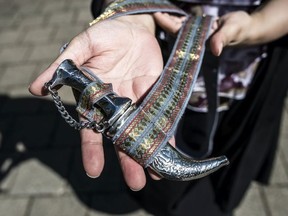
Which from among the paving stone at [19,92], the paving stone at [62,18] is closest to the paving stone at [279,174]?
the paving stone at [19,92]

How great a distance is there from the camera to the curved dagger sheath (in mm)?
943

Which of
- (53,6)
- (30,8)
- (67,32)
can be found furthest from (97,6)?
(30,8)

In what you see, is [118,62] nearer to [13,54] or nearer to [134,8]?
[134,8]

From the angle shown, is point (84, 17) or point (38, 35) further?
point (84, 17)

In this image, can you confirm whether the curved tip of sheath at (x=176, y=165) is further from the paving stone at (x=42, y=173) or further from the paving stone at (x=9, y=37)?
the paving stone at (x=9, y=37)

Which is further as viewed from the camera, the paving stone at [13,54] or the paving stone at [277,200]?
the paving stone at [13,54]

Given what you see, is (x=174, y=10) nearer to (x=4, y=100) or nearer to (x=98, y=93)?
(x=98, y=93)

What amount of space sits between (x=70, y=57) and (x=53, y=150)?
1472 mm

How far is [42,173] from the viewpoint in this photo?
2211 mm

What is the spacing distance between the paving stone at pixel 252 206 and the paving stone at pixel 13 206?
1.28 meters

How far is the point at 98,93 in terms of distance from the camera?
0.95 metres

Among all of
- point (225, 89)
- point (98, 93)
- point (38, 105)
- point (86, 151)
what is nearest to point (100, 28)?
point (98, 93)

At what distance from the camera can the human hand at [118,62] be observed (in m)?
0.97

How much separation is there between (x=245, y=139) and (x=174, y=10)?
62 cm
